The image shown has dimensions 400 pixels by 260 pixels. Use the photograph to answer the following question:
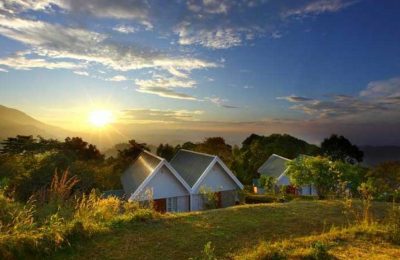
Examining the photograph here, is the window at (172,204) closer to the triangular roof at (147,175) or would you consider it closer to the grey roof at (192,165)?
the triangular roof at (147,175)

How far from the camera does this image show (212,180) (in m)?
26.0

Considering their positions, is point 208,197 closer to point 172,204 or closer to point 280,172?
point 172,204

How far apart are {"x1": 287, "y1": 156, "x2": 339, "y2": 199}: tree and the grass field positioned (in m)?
8.33

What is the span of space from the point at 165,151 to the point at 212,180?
23.9m

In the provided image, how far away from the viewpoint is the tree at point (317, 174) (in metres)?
20.9

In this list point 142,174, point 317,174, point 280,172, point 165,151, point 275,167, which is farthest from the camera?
point 165,151

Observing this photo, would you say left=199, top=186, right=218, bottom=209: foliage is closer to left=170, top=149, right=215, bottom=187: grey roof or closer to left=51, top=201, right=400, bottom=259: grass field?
left=170, top=149, right=215, bottom=187: grey roof

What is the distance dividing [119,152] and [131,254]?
141ft

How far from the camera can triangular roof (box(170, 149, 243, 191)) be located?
83.7ft

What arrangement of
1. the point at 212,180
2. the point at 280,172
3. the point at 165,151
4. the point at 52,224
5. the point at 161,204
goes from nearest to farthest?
the point at 52,224 → the point at 161,204 → the point at 212,180 → the point at 280,172 → the point at 165,151

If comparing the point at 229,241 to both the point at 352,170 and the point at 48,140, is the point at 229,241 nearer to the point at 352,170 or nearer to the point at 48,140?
the point at 352,170

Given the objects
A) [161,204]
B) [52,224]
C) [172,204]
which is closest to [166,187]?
[161,204]

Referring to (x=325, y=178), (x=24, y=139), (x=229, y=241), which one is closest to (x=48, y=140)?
(x=24, y=139)

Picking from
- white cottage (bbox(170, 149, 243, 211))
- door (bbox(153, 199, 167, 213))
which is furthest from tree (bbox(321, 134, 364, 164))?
door (bbox(153, 199, 167, 213))
